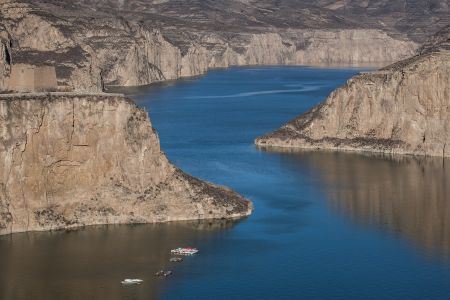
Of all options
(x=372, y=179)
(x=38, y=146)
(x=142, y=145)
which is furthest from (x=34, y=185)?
(x=372, y=179)

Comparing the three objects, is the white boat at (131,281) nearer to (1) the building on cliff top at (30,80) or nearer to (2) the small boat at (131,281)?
(2) the small boat at (131,281)

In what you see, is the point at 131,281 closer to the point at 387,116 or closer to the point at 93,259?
the point at 93,259

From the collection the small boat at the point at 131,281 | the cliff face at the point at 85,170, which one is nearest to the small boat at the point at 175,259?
the small boat at the point at 131,281

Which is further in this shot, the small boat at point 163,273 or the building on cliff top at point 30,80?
the building on cliff top at point 30,80

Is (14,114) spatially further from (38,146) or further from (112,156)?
A: (112,156)

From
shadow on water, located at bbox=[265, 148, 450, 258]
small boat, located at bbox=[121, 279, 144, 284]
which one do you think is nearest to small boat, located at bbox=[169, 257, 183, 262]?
small boat, located at bbox=[121, 279, 144, 284]

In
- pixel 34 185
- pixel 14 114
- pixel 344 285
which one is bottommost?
pixel 344 285
